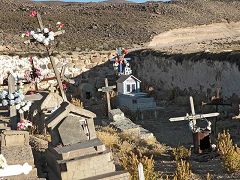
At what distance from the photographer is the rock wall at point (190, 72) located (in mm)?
18422

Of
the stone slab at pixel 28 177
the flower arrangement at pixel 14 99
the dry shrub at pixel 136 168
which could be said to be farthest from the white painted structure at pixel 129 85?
the stone slab at pixel 28 177

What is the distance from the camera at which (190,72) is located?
69.0ft

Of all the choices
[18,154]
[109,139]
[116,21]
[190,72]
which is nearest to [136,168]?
[18,154]

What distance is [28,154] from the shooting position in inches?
393

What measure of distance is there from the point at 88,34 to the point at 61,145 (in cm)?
3330

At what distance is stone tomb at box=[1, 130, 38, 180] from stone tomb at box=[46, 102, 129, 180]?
494mm

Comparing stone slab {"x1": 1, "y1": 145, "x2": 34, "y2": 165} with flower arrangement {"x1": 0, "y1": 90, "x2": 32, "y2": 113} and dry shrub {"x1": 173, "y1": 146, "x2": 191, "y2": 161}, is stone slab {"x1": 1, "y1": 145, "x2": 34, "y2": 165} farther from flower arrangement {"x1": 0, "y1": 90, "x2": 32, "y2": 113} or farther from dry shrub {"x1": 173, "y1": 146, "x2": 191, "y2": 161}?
flower arrangement {"x1": 0, "y1": 90, "x2": 32, "y2": 113}

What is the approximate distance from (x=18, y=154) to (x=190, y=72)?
1240cm

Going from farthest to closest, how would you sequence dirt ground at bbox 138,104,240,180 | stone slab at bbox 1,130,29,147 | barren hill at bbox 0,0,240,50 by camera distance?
barren hill at bbox 0,0,240,50 → dirt ground at bbox 138,104,240,180 → stone slab at bbox 1,130,29,147

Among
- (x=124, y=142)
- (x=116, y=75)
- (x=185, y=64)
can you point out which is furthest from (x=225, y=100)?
(x=116, y=75)

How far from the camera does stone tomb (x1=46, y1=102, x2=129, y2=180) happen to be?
31.1 ft

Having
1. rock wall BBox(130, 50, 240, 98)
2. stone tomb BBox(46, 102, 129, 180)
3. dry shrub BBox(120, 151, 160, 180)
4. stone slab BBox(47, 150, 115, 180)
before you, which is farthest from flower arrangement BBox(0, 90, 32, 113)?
rock wall BBox(130, 50, 240, 98)

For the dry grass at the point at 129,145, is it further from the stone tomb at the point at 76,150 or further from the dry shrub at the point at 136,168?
the stone tomb at the point at 76,150

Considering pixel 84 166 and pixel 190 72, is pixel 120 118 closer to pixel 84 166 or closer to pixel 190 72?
pixel 190 72
